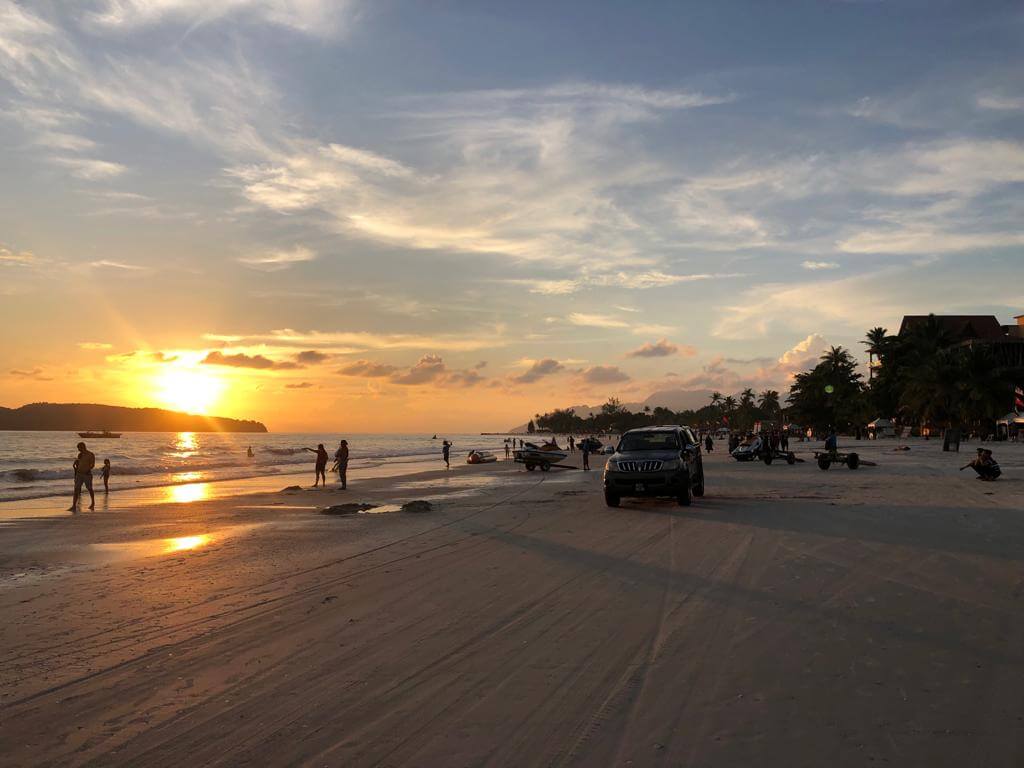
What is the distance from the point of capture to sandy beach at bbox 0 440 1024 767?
14.4 ft

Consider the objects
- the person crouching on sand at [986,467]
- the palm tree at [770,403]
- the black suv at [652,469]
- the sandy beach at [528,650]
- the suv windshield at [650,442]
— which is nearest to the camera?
the sandy beach at [528,650]

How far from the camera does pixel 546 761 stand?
13.5 feet

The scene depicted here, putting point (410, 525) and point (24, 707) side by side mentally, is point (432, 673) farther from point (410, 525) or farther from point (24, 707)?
point (410, 525)

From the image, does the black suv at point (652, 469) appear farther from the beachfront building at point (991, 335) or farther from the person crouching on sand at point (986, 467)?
the beachfront building at point (991, 335)

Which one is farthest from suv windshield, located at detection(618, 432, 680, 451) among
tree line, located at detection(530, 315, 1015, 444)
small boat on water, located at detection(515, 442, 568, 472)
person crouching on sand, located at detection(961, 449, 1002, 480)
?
tree line, located at detection(530, 315, 1015, 444)

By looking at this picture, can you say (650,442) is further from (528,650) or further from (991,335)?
(991,335)

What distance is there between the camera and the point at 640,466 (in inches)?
727

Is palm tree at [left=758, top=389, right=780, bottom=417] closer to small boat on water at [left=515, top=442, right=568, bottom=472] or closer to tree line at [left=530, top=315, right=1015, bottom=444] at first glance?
tree line at [left=530, top=315, right=1015, bottom=444]

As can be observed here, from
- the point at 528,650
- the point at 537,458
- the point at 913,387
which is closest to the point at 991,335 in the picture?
the point at 913,387

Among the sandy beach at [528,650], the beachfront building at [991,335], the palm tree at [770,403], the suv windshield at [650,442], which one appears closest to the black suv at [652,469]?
the suv windshield at [650,442]

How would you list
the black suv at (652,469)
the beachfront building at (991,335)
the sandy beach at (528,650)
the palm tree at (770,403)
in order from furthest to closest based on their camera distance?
the palm tree at (770,403), the beachfront building at (991,335), the black suv at (652,469), the sandy beach at (528,650)

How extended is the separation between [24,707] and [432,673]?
2818mm

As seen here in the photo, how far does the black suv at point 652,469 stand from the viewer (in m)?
18.2

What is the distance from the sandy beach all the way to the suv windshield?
5.64m
